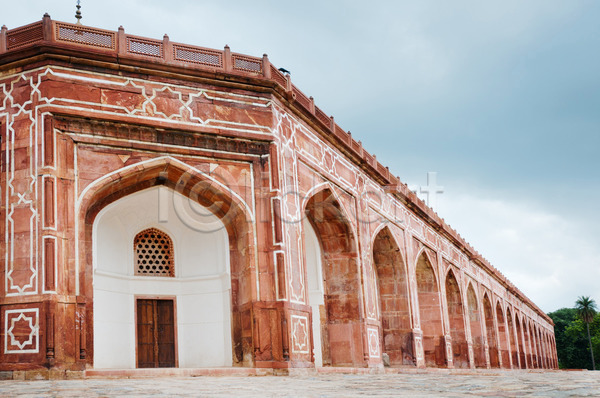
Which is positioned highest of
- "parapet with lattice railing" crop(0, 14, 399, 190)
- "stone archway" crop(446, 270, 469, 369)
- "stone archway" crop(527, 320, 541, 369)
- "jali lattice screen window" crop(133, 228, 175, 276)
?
"parapet with lattice railing" crop(0, 14, 399, 190)

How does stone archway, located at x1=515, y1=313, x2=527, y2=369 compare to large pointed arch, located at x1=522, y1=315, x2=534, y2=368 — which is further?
large pointed arch, located at x1=522, y1=315, x2=534, y2=368

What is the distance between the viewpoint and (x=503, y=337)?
1351 inches

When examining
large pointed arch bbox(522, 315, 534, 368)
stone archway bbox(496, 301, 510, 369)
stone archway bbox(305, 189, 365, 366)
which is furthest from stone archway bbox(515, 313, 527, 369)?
stone archway bbox(305, 189, 365, 366)

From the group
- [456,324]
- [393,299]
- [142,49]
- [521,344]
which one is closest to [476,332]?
[456,324]

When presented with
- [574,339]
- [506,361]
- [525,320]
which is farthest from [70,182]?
[574,339]

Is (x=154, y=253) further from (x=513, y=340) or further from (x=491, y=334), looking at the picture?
(x=513, y=340)

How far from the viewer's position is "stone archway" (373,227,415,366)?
18.8 meters

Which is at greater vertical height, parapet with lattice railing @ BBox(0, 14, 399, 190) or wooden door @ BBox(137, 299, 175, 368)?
parapet with lattice railing @ BBox(0, 14, 399, 190)

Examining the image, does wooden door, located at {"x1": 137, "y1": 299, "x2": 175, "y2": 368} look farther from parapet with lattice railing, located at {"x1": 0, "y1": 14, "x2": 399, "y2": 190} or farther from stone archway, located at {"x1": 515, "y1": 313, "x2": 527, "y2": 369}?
stone archway, located at {"x1": 515, "y1": 313, "x2": 527, "y2": 369}

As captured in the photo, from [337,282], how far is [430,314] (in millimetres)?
7548

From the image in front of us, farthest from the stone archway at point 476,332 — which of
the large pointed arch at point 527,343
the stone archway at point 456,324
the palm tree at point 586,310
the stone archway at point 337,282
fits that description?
the palm tree at point 586,310

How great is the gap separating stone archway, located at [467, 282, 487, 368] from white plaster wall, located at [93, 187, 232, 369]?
18.3 metres

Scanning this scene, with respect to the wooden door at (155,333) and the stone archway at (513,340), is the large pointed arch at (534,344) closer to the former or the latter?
the stone archway at (513,340)

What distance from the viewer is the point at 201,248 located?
43.8 ft
